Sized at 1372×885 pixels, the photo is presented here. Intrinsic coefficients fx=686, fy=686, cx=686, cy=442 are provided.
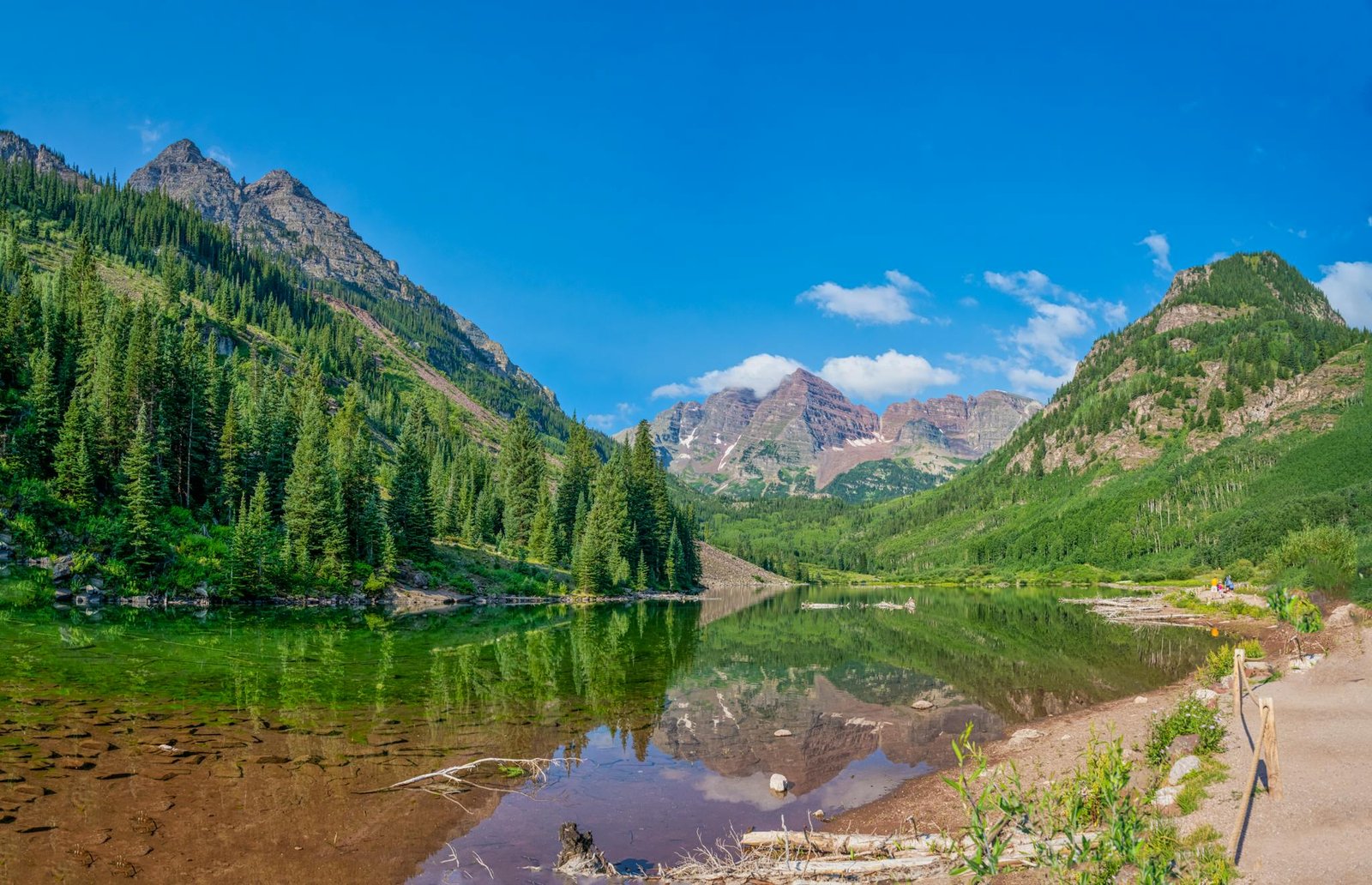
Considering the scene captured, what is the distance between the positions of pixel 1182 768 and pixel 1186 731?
3246mm

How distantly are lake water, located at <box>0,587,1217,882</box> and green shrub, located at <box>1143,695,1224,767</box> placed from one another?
6.54m

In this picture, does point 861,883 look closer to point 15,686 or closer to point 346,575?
point 15,686

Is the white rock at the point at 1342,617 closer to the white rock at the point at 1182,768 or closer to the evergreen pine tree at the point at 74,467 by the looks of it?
the white rock at the point at 1182,768

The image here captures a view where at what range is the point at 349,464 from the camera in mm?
79625

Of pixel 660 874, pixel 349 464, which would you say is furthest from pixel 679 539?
pixel 660 874

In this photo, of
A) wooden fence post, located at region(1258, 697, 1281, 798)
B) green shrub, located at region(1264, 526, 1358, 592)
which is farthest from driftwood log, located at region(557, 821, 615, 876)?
green shrub, located at region(1264, 526, 1358, 592)

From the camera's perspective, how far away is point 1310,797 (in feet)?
45.9

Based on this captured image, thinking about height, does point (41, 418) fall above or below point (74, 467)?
above

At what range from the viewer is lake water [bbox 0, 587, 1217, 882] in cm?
1429

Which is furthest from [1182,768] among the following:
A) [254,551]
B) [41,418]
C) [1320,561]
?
[41,418]

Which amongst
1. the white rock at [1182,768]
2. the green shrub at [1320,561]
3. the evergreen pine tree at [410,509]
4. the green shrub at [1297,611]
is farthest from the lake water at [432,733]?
the evergreen pine tree at [410,509]

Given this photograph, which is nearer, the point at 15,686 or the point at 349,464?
the point at 15,686

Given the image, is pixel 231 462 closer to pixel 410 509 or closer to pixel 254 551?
pixel 254 551

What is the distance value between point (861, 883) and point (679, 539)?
123 meters
